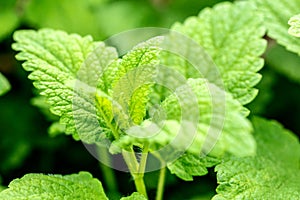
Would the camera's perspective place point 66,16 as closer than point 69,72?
No

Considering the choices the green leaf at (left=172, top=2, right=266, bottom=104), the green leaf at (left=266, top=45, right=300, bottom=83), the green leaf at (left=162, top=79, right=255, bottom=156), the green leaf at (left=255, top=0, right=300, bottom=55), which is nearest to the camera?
the green leaf at (left=162, top=79, right=255, bottom=156)

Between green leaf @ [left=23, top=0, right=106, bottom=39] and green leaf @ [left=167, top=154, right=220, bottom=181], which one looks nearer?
green leaf @ [left=167, top=154, right=220, bottom=181]

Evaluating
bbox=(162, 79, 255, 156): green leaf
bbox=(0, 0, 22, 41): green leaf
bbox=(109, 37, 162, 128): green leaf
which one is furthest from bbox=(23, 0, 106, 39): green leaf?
bbox=(162, 79, 255, 156): green leaf

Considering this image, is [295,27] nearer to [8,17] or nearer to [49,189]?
[49,189]

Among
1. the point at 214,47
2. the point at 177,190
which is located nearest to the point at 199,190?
the point at 177,190

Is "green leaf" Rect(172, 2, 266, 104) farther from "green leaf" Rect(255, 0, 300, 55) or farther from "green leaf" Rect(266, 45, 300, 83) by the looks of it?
"green leaf" Rect(266, 45, 300, 83)

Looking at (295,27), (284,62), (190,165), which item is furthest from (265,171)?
(284,62)
